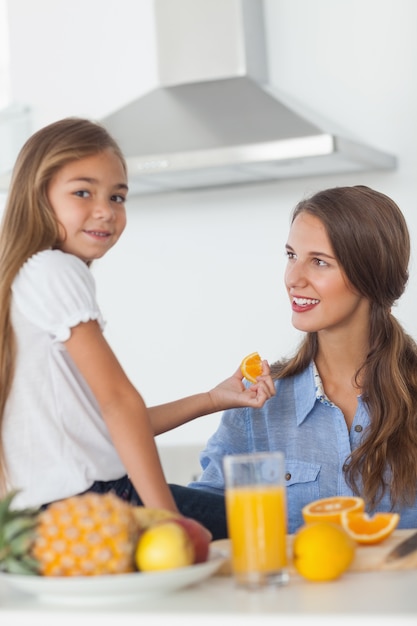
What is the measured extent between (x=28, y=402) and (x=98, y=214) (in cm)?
35

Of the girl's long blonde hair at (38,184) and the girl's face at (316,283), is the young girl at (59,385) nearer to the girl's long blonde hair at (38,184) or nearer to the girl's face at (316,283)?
the girl's long blonde hair at (38,184)

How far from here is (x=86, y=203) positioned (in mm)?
1799

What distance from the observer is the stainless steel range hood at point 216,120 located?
3.51 meters

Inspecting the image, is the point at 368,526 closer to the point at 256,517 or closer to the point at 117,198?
the point at 256,517

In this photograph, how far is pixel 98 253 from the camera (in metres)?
1.82

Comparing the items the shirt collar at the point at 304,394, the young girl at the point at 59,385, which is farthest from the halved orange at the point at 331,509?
the shirt collar at the point at 304,394

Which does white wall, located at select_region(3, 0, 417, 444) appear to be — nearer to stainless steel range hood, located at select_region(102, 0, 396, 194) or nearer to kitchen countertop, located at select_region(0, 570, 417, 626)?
stainless steel range hood, located at select_region(102, 0, 396, 194)

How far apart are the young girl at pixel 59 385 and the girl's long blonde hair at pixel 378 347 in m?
A: 0.65

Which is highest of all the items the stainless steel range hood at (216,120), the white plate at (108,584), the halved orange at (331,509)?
the stainless steel range hood at (216,120)

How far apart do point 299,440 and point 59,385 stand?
822 mm

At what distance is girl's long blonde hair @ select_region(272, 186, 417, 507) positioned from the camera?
7.20 ft

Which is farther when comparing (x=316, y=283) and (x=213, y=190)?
(x=213, y=190)

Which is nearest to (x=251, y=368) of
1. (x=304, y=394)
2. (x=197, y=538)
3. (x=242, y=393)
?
(x=242, y=393)

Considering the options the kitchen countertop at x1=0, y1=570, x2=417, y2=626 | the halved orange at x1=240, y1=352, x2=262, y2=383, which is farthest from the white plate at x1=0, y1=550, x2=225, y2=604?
the halved orange at x1=240, y1=352, x2=262, y2=383
